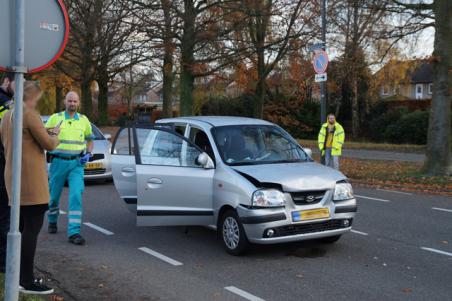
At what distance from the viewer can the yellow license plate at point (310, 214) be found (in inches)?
252

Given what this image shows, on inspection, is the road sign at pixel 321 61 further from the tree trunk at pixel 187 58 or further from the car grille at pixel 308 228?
the car grille at pixel 308 228

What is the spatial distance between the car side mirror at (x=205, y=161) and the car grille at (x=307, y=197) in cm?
117

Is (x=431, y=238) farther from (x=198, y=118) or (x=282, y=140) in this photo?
(x=198, y=118)

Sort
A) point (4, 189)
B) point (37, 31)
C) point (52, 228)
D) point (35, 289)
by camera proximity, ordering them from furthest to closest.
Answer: point (52, 228) < point (4, 189) < point (35, 289) < point (37, 31)

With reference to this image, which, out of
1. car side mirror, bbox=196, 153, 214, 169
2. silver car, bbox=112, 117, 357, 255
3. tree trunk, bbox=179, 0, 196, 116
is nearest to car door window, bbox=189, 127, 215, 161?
silver car, bbox=112, 117, 357, 255

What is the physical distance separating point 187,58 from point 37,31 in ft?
59.5

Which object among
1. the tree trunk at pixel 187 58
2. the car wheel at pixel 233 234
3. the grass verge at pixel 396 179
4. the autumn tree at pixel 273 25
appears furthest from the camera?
the tree trunk at pixel 187 58

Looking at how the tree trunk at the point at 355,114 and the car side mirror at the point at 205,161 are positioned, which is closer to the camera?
the car side mirror at the point at 205,161

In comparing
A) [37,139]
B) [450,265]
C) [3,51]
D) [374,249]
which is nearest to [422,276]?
[450,265]

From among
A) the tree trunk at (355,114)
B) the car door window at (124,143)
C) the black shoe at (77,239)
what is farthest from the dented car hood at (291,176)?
the tree trunk at (355,114)

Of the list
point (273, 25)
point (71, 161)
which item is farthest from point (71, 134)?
point (273, 25)

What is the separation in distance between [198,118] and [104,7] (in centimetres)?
1621

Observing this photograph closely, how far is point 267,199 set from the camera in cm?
634

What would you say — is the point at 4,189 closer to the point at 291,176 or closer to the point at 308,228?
the point at 291,176
